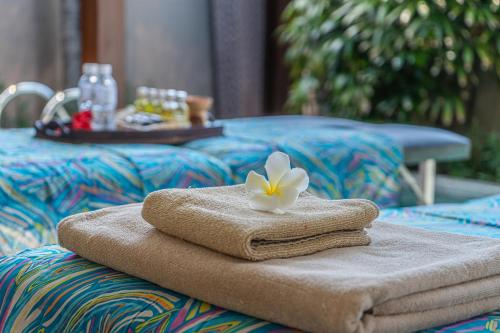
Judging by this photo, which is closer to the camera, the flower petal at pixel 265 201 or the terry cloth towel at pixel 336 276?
the terry cloth towel at pixel 336 276

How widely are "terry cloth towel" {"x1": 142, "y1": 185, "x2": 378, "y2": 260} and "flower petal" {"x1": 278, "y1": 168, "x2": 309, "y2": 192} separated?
0.10 feet

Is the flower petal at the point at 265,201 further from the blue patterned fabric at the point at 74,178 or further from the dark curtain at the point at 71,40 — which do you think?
the dark curtain at the point at 71,40

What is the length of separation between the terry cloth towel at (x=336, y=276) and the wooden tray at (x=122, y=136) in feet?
4.16

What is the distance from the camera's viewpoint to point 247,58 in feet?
15.5

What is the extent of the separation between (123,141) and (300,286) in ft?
5.23

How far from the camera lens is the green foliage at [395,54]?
378 centimetres

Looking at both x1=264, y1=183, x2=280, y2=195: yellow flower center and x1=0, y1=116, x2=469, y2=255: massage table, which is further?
x1=0, y1=116, x2=469, y2=255: massage table

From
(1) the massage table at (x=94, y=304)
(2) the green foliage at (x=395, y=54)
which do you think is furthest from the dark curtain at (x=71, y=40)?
(1) the massage table at (x=94, y=304)

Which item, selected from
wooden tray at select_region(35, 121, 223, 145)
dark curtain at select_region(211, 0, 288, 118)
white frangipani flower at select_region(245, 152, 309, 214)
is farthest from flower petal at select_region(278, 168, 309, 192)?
dark curtain at select_region(211, 0, 288, 118)

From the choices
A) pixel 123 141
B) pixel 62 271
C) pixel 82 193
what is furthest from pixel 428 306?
pixel 123 141

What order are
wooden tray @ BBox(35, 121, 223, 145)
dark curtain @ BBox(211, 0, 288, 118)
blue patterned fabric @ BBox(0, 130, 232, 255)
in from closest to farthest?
1. blue patterned fabric @ BBox(0, 130, 232, 255)
2. wooden tray @ BBox(35, 121, 223, 145)
3. dark curtain @ BBox(211, 0, 288, 118)

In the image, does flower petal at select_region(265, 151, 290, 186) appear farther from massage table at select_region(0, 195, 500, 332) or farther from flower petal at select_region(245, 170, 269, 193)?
massage table at select_region(0, 195, 500, 332)

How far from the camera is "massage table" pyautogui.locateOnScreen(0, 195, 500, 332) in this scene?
881mm

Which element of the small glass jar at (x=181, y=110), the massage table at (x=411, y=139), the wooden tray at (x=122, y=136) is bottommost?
the massage table at (x=411, y=139)
